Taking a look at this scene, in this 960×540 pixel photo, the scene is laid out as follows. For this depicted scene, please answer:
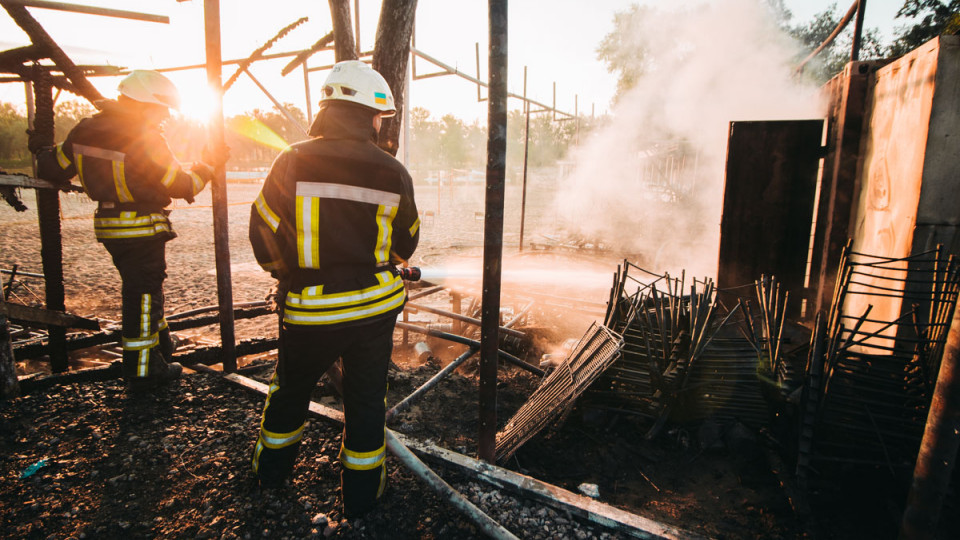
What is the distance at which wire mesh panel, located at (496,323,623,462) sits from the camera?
3.09 meters

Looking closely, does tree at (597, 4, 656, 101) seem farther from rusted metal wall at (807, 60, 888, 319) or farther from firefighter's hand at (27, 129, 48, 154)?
firefighter's hand at (27, 129, 48, 154)

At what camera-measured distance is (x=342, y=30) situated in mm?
3705

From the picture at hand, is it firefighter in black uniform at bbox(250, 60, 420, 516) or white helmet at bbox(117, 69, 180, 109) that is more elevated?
white helmet at bbox(117, 69, 180, 109)

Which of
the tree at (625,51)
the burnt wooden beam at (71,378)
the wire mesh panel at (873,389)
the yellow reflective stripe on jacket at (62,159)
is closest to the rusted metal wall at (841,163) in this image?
the wire mesh panel at (873,389)

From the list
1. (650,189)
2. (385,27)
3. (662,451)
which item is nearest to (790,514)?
(662,451)

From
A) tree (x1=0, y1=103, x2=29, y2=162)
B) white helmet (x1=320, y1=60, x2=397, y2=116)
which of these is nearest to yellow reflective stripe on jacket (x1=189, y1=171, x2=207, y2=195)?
white helmet (x1=320, y1=60, x2=397, y2=116)

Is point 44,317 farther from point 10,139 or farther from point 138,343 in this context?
point 10,139

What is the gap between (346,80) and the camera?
2.26 metres

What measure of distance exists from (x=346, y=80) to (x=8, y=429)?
3.14 m

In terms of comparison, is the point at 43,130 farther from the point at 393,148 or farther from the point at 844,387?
the point at 844,387

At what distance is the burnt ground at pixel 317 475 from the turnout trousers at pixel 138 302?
0.85 feet

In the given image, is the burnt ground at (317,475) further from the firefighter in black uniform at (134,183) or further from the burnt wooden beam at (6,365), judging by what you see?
the firefighter in black uniform at (134,183)

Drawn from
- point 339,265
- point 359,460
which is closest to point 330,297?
point 339,265

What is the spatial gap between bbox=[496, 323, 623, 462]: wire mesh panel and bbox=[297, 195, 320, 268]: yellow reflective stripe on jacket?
186 cm
